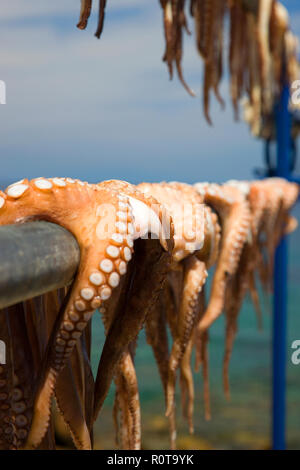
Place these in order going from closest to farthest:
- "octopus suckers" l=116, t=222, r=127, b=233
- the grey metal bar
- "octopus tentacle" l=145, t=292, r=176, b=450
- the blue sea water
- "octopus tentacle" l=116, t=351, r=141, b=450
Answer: the grey metal bar
"octopus suckers" l=116, t=222, r=127, b=233
"octopus tentacle" l=116, t=351, r=141, b=450
"octopus tentacle" l=145, t=292, r=176, b=450
the blue sea water

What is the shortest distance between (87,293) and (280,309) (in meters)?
1.58

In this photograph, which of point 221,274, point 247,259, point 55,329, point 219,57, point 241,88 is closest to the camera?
point 55,329

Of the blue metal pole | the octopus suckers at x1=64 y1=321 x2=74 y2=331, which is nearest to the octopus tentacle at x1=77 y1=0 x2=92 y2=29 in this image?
the octopus suckers at x1=64 y1=321 x2=74 y2=331

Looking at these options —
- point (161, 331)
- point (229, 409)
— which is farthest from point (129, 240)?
point (229, 409)

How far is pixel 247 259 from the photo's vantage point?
0.76 m

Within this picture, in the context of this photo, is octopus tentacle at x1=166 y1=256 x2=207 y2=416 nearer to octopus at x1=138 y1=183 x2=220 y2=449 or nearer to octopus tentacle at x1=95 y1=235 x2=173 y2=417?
octopus at x1=138 y1=183 x2=220 y2=449

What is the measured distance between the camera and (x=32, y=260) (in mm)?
231

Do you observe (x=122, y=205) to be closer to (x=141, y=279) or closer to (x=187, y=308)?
(x=141, y=279)

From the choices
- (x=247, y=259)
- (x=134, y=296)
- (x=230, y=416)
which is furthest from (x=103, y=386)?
(x=230, y=416)

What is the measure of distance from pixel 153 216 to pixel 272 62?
1.44 m

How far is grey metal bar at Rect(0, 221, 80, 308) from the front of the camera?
22 cm

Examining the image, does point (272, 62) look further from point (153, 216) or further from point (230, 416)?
point (230, 416)

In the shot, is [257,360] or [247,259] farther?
[257,360]

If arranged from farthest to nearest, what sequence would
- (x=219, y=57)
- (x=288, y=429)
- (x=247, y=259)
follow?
(x=288, y=429) → (x=219, y=57) → (x=247, y=259)
